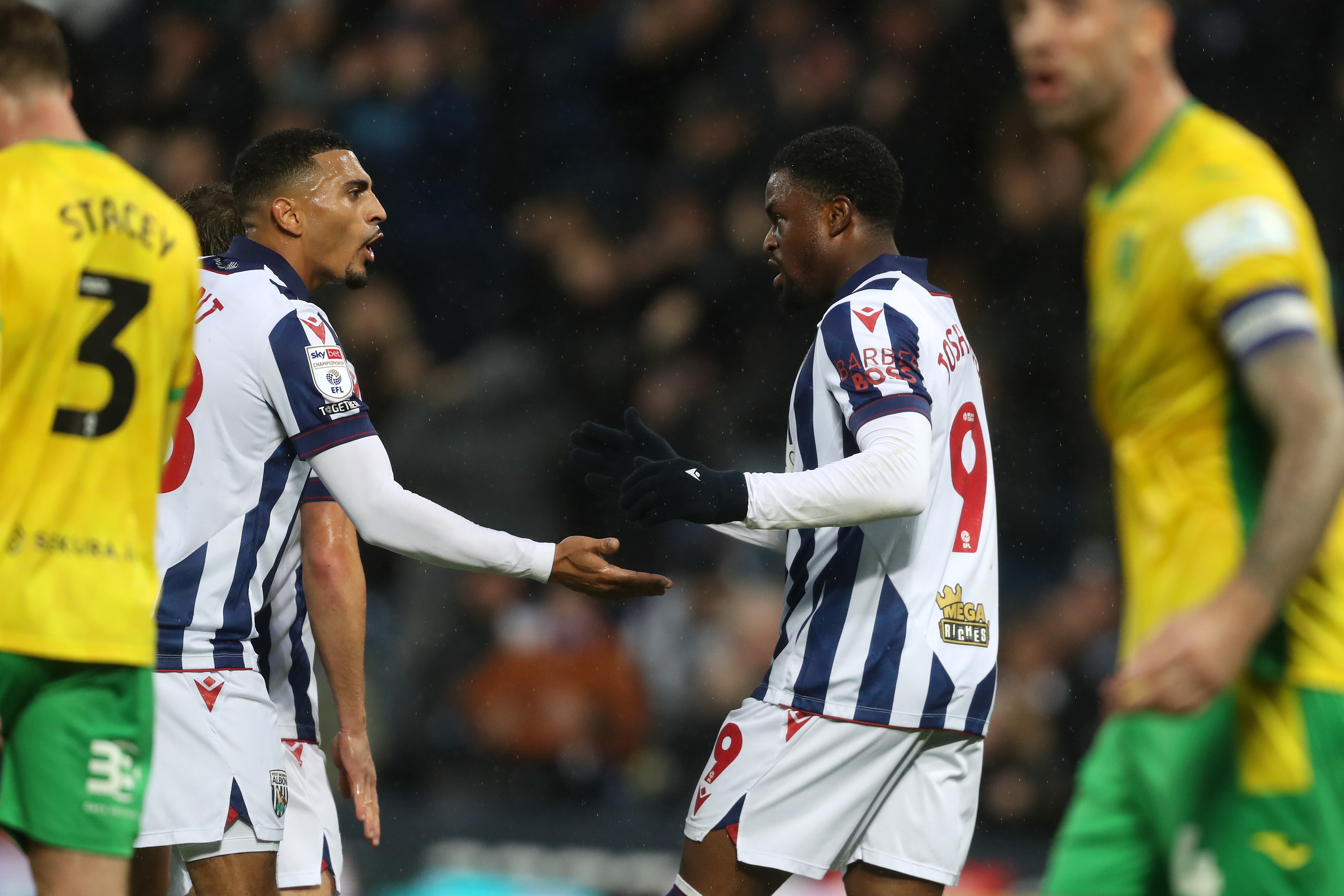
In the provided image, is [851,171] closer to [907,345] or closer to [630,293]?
[907,345]

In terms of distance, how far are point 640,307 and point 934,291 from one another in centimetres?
528

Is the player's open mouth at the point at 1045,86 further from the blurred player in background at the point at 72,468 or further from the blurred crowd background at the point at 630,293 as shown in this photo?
the blurred crowd background at the point at 630,293

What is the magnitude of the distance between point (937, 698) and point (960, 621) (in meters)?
0.21

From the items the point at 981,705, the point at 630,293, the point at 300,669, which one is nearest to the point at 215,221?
the point at 300,669

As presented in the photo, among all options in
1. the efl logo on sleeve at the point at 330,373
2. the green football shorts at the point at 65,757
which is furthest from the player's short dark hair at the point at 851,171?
the green football shorts at the point at 65,757

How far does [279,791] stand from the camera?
152 inches

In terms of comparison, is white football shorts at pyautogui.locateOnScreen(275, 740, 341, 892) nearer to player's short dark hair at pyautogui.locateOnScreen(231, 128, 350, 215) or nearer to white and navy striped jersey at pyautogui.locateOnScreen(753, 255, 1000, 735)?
white and navy striped jersey at pyautogui.locateOnScreen(753, 255, 1000, 735)

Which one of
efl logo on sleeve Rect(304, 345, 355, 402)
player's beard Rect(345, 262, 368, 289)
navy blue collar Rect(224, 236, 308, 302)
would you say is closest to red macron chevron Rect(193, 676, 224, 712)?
efl logo on sleeve Rect(304, 345, 355, 402)

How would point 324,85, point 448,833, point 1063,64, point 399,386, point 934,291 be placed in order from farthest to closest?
point 324,85 < point 399,386 < point 448,833 < point 934,291 < point 1063,64

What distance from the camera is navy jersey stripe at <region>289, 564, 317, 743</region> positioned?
4.16 meters

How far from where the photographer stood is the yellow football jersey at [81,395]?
278 centimetres

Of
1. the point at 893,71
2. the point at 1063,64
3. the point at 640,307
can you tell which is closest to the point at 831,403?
the point at 1063,64

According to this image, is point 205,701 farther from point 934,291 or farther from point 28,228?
point 934,291

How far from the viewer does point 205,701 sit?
3.71 m
